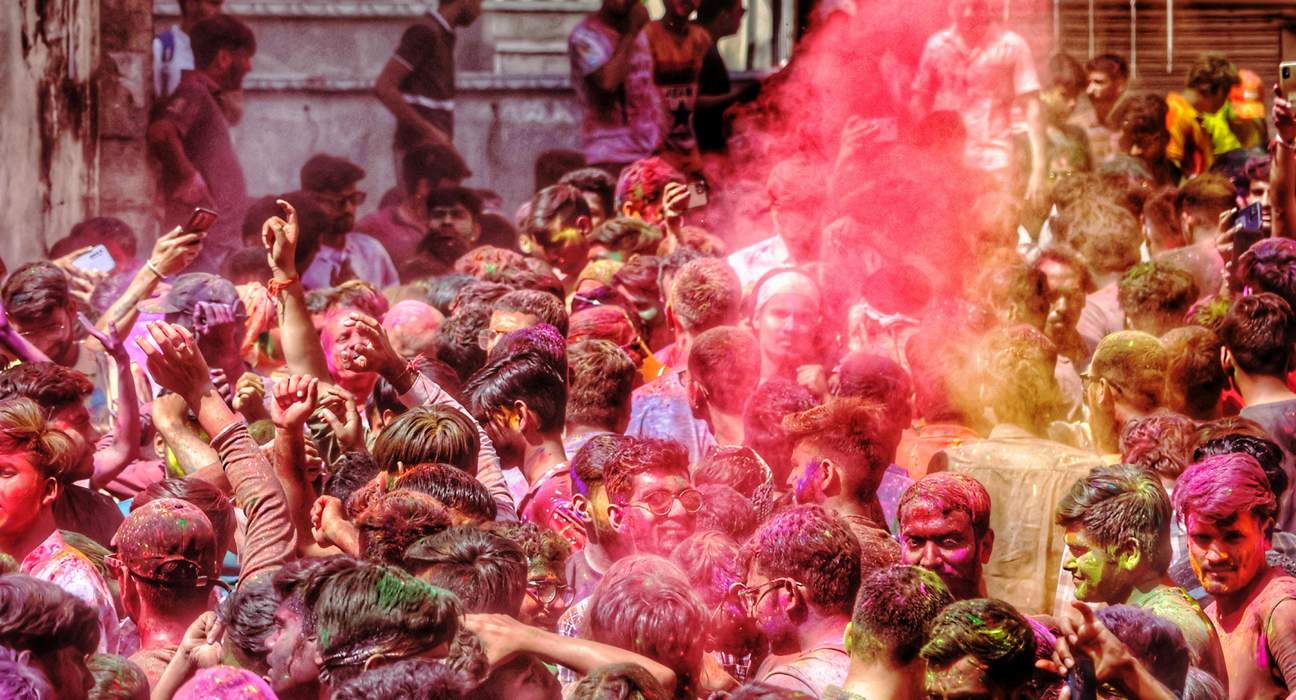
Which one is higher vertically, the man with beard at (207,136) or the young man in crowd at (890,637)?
the man with beard at (207,136)

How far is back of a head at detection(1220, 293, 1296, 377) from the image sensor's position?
6020 mm

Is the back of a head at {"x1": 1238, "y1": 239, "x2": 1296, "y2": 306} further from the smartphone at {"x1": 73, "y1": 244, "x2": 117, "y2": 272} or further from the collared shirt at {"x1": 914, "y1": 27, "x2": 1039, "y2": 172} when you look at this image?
the smartphone at {"x1": 73, "y1": 244, "x2": 117, "y2": 272}

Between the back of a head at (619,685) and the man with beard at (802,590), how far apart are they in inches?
36.3

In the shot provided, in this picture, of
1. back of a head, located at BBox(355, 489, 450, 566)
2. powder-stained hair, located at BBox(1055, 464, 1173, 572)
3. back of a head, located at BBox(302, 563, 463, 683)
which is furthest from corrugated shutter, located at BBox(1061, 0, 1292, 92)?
back of a head, located at BBox(302, 563, 463, 683)

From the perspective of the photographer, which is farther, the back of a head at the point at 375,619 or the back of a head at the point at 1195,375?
the back of a head at the point at 1195,375

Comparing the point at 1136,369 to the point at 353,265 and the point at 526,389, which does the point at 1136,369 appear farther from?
the point at 353,265

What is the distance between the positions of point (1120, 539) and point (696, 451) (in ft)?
6.73

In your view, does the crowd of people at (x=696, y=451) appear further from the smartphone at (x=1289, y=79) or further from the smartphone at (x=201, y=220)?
the smartphone at (x=1289, y=79)

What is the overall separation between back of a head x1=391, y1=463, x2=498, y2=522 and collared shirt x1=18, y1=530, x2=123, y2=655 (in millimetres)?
844

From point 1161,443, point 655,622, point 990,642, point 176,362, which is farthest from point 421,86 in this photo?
point 990,642

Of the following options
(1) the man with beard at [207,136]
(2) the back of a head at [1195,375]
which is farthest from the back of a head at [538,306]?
(1) the man with beard at [207,136]

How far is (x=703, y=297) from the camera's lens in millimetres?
7066

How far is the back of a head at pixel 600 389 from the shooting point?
5.85m

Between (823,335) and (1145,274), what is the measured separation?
1.46 meters
